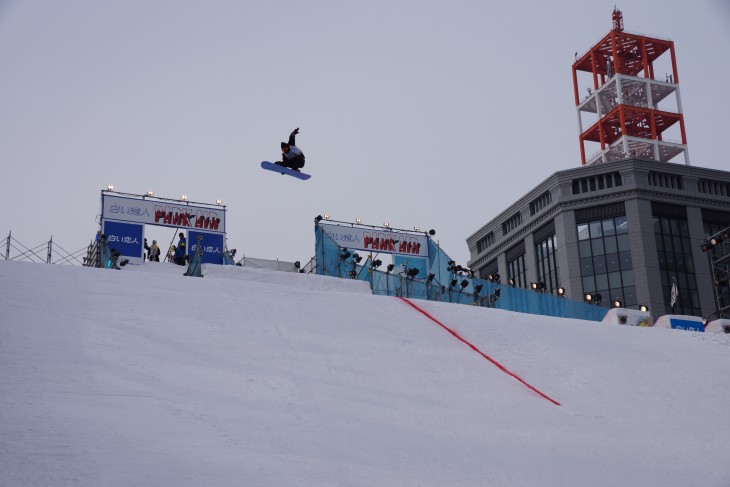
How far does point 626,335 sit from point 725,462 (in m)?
7.53

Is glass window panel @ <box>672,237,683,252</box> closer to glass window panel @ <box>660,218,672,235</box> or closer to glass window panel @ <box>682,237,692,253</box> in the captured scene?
glass window panel @ <box>682,237,692,253</box>

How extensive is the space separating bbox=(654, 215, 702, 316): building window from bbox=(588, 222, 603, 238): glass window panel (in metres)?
3.40

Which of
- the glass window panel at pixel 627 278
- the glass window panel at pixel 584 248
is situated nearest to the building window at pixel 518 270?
the glass window panel at pixel 584 248

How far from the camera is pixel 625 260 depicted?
56938 millimetres

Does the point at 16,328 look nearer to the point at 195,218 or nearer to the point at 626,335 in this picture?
the point at 195,218

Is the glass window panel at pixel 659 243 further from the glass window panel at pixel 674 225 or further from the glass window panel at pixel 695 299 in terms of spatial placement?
the glass window panel at pixel 695 299

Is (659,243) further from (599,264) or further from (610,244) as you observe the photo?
(599,264)

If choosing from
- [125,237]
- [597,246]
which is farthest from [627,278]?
[125,237]

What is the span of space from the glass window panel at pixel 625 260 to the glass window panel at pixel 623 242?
12.6 inches

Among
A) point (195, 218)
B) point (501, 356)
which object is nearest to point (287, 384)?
point (501, 356)

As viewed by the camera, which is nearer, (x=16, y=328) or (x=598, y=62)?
(x=16, y=328)

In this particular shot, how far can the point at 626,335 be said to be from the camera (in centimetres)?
2342

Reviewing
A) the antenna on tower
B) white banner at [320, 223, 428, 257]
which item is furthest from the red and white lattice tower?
white banner at [320, 223, 428, 257]

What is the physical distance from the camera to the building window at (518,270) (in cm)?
6291
